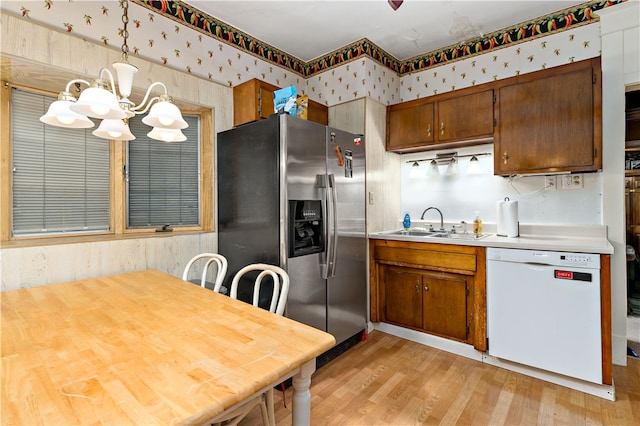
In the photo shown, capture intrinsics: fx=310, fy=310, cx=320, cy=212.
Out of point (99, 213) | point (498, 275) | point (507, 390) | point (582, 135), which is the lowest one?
point (507, 390)

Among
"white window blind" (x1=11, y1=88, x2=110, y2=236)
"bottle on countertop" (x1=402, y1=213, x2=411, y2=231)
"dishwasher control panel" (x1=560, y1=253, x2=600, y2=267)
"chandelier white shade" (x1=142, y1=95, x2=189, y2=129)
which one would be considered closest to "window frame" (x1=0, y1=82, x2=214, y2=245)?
"white window blind" (x1=11, y1=88, x2=110, y2=236)

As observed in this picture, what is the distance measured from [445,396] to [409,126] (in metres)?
2.39

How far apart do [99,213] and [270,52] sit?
2.21 meters

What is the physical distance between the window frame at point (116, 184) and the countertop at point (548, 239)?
1609 mm

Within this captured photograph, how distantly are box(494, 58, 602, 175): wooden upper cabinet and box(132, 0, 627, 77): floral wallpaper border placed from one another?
0.62m

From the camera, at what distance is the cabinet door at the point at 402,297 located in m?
2.82

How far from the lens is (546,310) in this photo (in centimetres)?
217

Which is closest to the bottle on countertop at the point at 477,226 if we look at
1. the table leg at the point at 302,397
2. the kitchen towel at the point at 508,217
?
the kitchen towel at the point at 508,217

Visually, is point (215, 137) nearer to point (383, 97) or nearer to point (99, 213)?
point (99, 213)

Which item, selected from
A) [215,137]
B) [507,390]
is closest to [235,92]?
[215,137]

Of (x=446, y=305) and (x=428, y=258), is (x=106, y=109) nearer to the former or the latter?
(x=428, y=258)

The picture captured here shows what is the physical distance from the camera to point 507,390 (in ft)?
6.95

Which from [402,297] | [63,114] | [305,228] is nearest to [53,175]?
[63,114]

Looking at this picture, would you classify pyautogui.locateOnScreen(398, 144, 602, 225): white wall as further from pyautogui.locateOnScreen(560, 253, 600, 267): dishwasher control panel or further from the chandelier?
the chandelier
